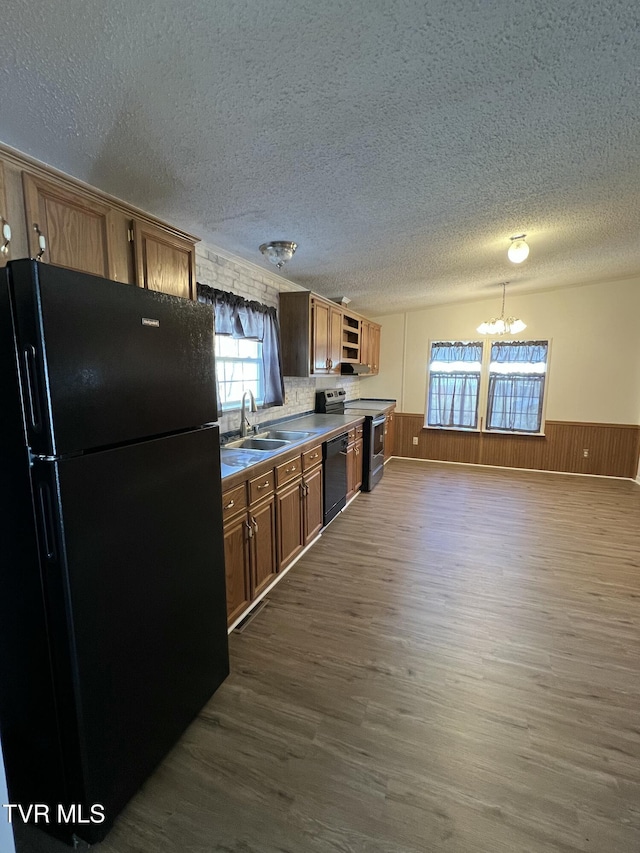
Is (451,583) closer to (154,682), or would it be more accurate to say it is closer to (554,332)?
(154,682)

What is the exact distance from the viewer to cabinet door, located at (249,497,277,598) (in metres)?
2.38

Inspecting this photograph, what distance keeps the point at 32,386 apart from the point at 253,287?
106 inches

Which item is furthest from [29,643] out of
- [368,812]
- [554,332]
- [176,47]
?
[554,332]

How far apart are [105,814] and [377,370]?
20.1ft

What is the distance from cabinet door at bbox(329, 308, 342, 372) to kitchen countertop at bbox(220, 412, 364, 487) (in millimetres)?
644

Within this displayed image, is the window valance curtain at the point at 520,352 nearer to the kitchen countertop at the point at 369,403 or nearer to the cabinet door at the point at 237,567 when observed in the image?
the kitchen countertop at the point at 369,403

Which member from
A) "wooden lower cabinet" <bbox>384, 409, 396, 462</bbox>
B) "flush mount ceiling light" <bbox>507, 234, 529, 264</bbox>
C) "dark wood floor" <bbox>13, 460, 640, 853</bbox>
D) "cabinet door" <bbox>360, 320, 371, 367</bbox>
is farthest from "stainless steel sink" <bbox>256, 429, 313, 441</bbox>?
"wooden lower cabinet" <bbox>384, 409, 396, 462</bbox>

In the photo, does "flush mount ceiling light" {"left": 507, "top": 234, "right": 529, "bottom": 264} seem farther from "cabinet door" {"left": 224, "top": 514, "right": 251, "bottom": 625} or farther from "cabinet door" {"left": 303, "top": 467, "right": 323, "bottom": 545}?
"cabinet door" {"left": 224, "top": 514, "right": 251, "bottom": 625}

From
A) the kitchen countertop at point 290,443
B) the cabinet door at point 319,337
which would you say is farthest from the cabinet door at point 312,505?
the cabinet door at point 319,337

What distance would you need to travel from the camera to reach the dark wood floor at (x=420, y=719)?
130cm

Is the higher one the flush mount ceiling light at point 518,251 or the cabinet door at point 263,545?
the flush mount ceiling light at point 518,251

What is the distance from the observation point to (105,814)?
1.24 meters

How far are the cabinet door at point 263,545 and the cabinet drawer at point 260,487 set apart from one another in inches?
2.4

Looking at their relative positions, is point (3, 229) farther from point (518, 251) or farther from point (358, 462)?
point (358, 462)
